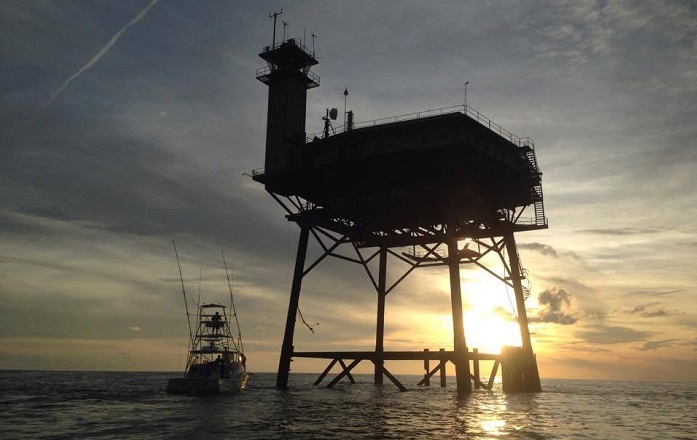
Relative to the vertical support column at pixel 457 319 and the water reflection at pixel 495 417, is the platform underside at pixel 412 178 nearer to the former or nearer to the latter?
the vertical support column at pixel 457 319

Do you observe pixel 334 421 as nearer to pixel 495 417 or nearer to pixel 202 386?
pixel 495 417

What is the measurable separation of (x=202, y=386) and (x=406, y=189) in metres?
22.6

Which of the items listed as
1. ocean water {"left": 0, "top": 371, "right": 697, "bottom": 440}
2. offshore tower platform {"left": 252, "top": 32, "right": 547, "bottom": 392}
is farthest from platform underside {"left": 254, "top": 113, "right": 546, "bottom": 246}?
ocean water {"left": 0, "top": 371, "right": 697, "bottom": 440}

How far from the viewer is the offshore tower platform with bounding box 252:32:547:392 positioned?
40.8 m

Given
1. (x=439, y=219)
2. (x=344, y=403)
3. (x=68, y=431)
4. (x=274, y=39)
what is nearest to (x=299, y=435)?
(x=68, y=431)

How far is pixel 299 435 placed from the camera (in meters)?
25.4

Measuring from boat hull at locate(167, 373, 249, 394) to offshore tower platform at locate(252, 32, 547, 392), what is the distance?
4294mm

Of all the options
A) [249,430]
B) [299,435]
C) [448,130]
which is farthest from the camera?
[448,130]

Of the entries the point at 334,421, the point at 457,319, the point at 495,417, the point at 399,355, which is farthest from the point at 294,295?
the point at 495,417

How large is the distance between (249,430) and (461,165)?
22.0 m

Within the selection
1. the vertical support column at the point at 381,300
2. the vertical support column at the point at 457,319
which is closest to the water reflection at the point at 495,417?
the vertical support column at the point at 457,319

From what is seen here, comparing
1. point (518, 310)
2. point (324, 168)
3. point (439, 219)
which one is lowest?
point (518, 310)

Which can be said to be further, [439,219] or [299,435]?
[439,219]

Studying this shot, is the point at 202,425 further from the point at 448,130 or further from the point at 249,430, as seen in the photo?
the point at 448,130
